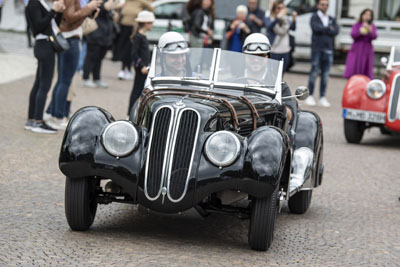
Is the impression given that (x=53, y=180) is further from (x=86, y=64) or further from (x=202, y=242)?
(x=86, y=64)

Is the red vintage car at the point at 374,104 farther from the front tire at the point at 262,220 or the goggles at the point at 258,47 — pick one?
the front tire at the point at 262,220

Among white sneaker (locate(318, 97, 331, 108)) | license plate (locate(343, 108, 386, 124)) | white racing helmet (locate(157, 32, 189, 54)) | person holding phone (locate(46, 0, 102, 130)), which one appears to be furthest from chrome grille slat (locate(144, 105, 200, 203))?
white sneaker (locate(318, 97, 331, 108))

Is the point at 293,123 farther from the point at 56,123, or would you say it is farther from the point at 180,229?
the point at 56,123

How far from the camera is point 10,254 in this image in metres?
5.57

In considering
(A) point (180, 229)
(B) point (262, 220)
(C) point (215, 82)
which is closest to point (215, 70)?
(C) point (215, 82)

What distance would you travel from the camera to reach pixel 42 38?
1056 cm

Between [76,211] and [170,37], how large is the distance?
2449 millimetres

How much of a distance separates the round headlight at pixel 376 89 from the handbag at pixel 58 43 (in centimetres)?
460

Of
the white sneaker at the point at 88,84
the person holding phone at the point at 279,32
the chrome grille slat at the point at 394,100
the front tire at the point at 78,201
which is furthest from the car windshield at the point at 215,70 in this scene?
the person holding phone at the point at 279,32

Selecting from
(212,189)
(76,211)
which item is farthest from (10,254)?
(212,189)

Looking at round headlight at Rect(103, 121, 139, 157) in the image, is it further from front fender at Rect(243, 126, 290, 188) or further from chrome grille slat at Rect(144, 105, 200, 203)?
front fender at Rect(243, 126, 290, 188)

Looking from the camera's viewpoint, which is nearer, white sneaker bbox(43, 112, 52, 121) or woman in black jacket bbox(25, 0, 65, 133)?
woman in black jacket bbox(25, 0, 65, 133)

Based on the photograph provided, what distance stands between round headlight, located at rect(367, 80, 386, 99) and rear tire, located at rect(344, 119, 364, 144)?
0.46 m

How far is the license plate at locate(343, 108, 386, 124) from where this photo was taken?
12680 mm
